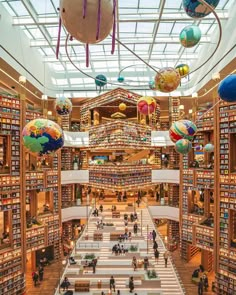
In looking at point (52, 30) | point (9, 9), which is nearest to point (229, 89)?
point (9, 9)

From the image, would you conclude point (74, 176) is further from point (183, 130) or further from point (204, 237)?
point (183, 130)

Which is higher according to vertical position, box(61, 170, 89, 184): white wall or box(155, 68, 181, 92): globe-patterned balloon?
box(155, 68, 181, 92): globe-patterned balloon

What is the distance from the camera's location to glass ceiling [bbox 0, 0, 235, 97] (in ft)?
39.9

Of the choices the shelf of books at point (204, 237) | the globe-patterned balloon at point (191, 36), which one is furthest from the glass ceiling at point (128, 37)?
the shelf of books at point (204, 237)

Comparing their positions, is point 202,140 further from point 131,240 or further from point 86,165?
point 86,165

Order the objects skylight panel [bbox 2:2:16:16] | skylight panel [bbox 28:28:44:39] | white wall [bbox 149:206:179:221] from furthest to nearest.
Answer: white wall [bbox 149:206:179:221]
skylight panel [bbox 28:28:44:39]
skylight panel [bbox 2:2:16:16]

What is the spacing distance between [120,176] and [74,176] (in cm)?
315

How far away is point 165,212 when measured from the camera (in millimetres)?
18859

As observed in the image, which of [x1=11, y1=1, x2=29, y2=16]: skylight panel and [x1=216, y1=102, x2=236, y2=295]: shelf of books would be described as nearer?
[x1=11, y1=1, x2=29, y2=16]: skylight panel

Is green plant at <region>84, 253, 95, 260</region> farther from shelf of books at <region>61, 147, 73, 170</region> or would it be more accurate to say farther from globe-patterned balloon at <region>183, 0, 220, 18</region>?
globe-patterned balloon at <region>183, 0, 220, 18</region>

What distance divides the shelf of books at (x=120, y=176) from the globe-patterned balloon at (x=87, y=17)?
54.2 feet

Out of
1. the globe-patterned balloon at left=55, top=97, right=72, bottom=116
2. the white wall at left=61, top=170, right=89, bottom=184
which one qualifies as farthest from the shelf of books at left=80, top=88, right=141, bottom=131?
the globe-patterned balloon at left=55, top=97, right=72, bottom=116

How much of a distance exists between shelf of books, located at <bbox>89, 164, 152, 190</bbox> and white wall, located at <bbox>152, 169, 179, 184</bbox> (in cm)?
37

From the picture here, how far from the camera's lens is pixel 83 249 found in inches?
551
